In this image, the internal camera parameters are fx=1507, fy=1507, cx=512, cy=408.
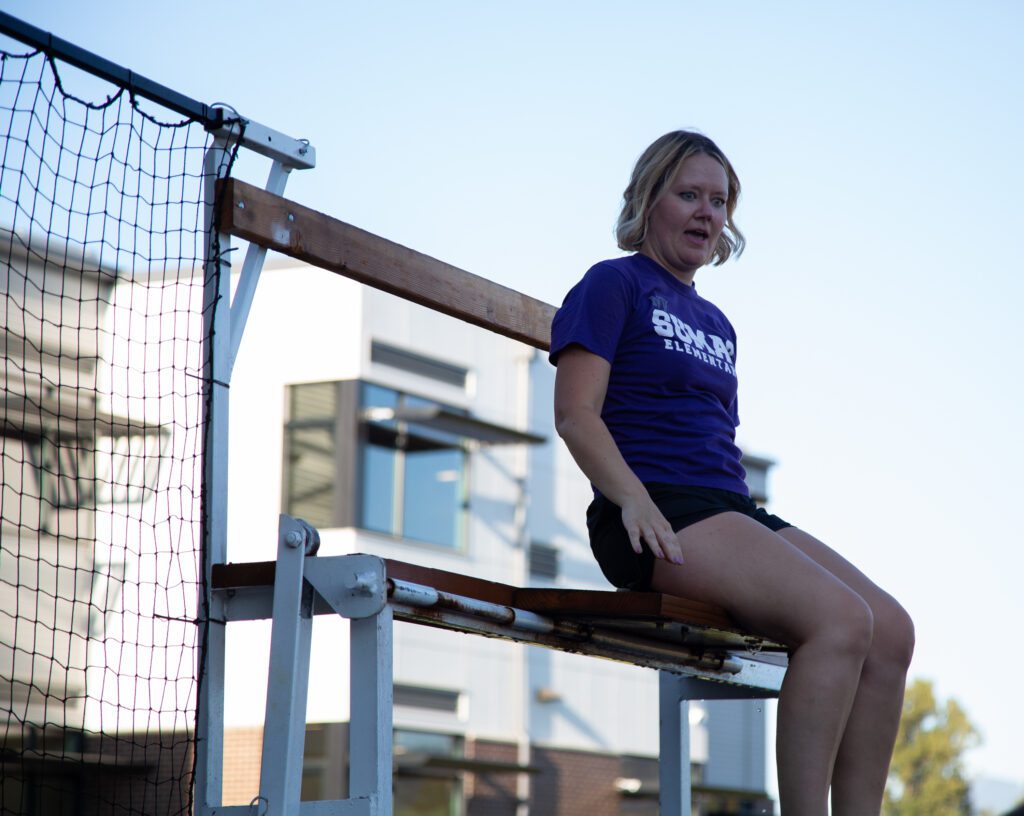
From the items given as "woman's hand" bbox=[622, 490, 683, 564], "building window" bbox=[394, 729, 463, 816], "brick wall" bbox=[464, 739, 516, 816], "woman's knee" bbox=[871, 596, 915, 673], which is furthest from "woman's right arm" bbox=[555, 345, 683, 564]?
"brick wall" bbox=[464, 739, 516, 816]

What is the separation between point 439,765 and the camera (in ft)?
67.3

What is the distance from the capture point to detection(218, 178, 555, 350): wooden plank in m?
2.85

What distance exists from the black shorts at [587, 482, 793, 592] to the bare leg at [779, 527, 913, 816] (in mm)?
302

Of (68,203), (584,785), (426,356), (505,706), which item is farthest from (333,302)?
(68,203)

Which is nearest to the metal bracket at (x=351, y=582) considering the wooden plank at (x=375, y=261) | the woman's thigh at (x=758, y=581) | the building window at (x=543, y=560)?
the woman's thigh at (x=758, y=581)

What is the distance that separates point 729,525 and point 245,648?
1859cm

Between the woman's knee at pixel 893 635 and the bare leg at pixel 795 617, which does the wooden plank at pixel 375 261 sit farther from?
the woman's knee at pixel 893 635

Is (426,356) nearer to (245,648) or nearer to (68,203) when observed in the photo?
(245,648)

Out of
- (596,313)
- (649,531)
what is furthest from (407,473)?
(649,531)

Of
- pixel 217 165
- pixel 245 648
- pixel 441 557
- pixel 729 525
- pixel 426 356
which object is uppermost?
pixel 426 356

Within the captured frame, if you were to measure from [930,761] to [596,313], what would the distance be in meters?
51.9

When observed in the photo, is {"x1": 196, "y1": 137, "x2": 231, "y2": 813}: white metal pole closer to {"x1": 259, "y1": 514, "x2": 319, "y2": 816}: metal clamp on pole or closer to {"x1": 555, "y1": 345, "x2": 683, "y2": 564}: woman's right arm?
{"x1": 259, "y1": 514, "x2": 319, "y2": 816}: metal clamp on pole

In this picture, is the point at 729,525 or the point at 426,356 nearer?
the point at 729,525

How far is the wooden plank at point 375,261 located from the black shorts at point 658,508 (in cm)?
75
